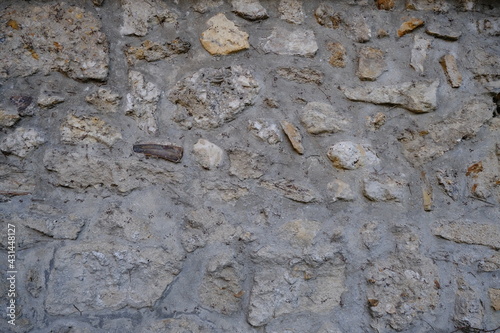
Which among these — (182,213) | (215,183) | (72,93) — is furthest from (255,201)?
(72,93)

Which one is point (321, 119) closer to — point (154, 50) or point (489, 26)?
point (154, 50)

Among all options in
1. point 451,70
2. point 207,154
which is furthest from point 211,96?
point 451,70

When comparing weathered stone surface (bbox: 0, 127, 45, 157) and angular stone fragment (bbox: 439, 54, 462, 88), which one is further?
angular stone fragment (bbox: 439, 54, 462, 88)

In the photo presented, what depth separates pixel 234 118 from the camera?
1.58 meters

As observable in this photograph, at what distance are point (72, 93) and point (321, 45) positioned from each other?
90 centimetres

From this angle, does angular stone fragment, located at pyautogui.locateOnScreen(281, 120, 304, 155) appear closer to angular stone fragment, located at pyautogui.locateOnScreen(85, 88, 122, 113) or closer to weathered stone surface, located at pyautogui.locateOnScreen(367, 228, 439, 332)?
weathered stone surface, located at pyautogui.locateOnScreen(367, 228, 439, 332)

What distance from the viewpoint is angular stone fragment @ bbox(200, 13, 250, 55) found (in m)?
1.58

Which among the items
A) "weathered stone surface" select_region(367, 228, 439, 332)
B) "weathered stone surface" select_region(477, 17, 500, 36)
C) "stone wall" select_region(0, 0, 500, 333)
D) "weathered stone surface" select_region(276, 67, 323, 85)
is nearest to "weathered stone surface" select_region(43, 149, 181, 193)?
"stone wall" select_region(0, 0, 500, 333)

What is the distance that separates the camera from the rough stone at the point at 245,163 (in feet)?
5.15

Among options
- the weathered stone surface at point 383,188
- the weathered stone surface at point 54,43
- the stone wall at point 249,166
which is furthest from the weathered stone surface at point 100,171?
the weathered stone surface at point 383,188

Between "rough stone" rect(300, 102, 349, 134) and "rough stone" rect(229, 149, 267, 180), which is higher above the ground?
"rough stone" rect(300, 102, 349, 134)

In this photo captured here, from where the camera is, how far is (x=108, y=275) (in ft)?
4.93

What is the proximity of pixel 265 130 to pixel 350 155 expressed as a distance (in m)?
0.32

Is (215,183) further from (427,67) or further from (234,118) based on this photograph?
(427,67)
